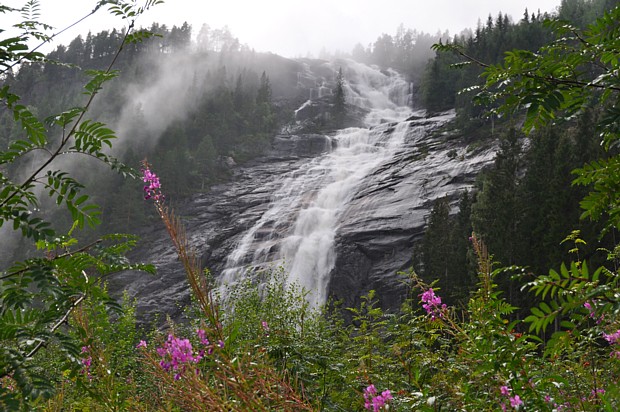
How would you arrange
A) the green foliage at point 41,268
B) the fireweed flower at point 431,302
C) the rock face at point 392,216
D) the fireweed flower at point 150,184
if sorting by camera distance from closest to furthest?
the green foliage at point 41,268, the fireweed flower at point 150,184, the fireweed flower at point 431,302, the rock face at point 392,216

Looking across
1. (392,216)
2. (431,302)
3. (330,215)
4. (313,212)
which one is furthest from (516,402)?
(313,212)

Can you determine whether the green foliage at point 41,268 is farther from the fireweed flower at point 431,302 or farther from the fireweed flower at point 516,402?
the fireweed flower at point 431,302

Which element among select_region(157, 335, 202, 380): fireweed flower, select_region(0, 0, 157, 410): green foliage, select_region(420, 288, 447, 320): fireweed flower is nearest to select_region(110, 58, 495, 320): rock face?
select_region(420, 288, 447, 320): fireweed flower

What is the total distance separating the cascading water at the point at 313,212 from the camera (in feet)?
109

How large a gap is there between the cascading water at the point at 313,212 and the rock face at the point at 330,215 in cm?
10

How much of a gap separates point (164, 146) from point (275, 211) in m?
35.7

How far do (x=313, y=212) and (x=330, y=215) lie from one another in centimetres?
154

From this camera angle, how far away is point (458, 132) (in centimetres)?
4656

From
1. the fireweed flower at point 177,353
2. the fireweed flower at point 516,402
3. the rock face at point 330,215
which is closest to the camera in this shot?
the fireweed flower at point 177,353

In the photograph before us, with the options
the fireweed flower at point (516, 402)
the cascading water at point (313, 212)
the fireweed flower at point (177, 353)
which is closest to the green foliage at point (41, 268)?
the fireweed flower at point (177, 353)

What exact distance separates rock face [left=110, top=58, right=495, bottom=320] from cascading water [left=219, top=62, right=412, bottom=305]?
0.33 ft

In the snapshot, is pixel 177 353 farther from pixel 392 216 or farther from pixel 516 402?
pixel 392 216

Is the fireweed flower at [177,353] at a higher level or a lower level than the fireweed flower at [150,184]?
lower

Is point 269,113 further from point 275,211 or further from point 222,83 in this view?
point 275,211
